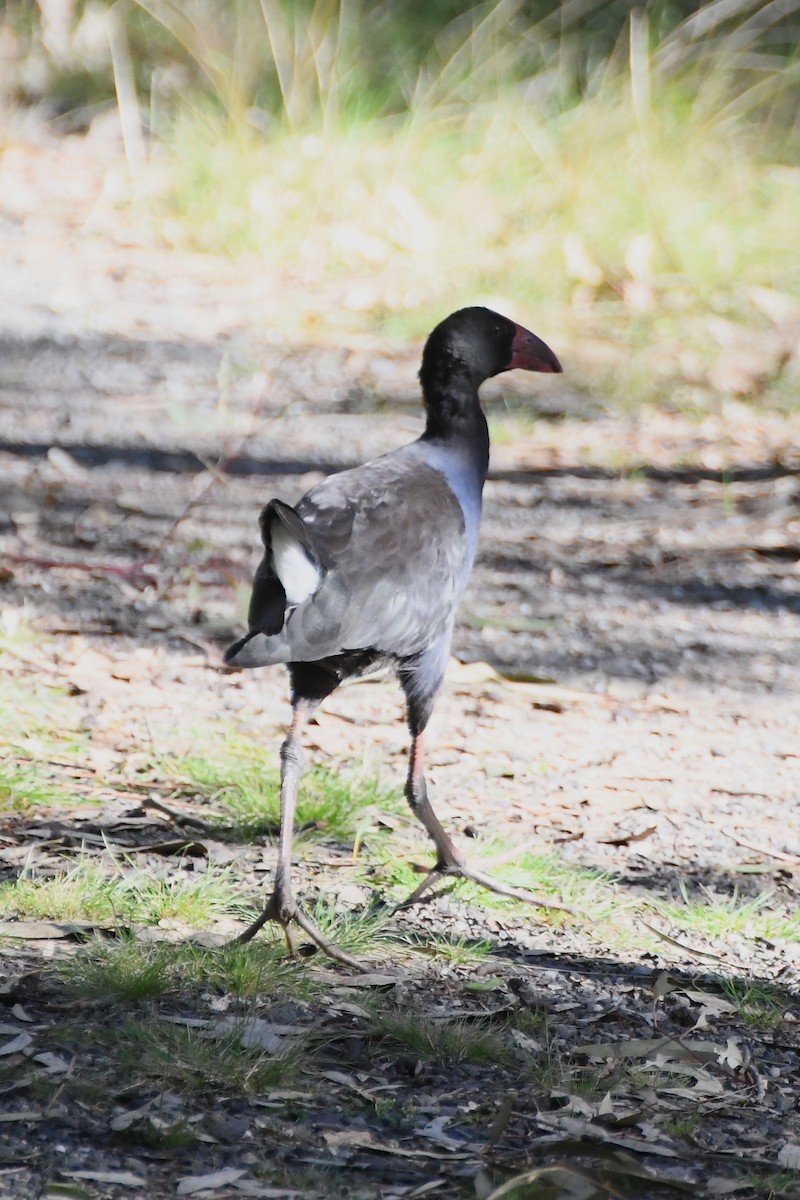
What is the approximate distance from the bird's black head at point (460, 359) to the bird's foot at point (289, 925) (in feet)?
4.58

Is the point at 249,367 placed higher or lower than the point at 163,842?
higher

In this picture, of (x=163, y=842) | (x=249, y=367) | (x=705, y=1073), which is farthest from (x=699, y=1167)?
(x=249, y=367)

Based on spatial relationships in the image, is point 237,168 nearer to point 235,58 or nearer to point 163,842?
point 235,58

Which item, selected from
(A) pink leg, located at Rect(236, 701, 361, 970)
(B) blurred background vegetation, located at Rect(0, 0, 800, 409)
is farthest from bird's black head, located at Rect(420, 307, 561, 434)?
(B) blurred background vegetation, located at Rect(0, 0, 800, 409)

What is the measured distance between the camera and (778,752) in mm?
4258

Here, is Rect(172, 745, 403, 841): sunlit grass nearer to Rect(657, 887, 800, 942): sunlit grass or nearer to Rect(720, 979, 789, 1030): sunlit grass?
Rect(657, 887, 800, 942): sunlit grass

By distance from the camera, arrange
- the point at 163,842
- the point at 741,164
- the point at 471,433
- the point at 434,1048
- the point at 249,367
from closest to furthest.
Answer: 1. the point at 434,1048
2. the point at 163,842
3. the point at 471,433
4. the point at 249,367
5. the point at 741,164

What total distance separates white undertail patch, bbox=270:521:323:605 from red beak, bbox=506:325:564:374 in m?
1.12

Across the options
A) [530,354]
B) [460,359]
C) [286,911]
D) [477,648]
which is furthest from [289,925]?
[477,648]

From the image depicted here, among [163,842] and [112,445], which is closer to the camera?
[163,842]

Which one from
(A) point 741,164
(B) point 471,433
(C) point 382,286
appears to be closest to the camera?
(B) point 471,433

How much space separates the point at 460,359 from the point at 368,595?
924 millimetres

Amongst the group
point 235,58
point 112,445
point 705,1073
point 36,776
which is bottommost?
point 705,1073

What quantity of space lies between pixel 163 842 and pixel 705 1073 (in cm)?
132
